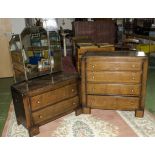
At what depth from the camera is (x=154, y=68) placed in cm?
634

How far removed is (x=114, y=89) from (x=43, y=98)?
120 cm

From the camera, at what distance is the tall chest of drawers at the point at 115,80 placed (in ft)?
11.1

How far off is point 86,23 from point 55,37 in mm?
2598

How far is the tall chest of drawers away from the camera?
11.1 ft

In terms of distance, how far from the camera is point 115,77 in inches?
137

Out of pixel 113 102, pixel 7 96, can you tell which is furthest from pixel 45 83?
pixel 7 96

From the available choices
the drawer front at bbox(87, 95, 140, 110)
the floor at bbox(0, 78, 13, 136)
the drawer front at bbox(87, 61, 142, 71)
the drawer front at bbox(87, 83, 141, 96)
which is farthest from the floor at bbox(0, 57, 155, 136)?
the drawer front at bbox(87, 61, 142, 71)

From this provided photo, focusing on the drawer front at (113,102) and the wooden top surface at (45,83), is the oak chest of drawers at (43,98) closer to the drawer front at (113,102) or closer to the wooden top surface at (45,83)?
the wooden top surface at (45,83)

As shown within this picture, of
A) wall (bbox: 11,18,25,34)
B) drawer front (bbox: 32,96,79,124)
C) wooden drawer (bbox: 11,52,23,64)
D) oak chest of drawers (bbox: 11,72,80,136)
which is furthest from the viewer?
wall (bbox: 11,18,25,34)

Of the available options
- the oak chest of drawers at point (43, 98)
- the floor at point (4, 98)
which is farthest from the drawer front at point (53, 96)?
the floor at point (4, 98)

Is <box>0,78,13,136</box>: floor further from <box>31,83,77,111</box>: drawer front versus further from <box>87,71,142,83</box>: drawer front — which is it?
<box>87,71,142,83</box>: drawer front

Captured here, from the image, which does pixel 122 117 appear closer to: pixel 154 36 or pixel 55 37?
pixel 55 37

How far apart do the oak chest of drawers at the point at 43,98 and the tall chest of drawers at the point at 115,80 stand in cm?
25
